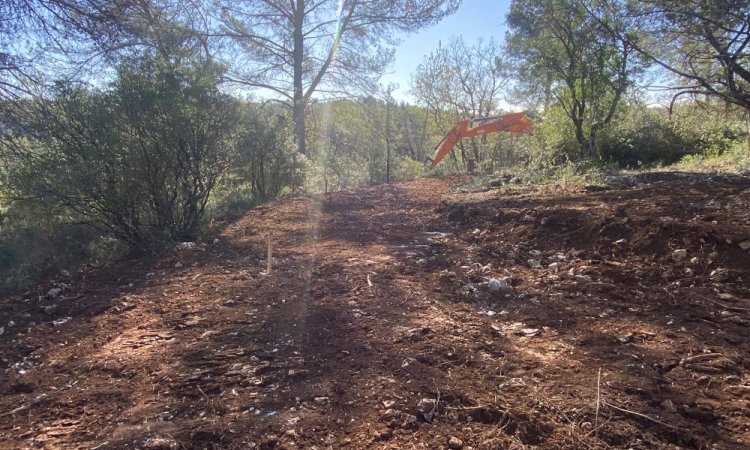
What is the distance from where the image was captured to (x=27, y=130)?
439 centimetres

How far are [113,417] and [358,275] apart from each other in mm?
1925

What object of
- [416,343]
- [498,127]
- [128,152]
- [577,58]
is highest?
[577,58]

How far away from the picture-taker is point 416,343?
2.29 metres

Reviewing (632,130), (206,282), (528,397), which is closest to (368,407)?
(528,397)

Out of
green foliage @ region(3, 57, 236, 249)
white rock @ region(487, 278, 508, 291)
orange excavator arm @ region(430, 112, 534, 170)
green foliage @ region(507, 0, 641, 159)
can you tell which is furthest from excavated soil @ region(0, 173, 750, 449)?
orange excavator arm @ region(430, 112, 534, 170)

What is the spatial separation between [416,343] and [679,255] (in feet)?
6.88

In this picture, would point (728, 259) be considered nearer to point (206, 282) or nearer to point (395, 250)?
point (395, 250)

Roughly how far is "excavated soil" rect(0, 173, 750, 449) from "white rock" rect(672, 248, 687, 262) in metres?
0.04

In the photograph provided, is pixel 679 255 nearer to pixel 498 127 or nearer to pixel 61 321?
pixel 61 321

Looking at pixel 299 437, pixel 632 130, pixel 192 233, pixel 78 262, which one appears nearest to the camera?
pixel 299 437

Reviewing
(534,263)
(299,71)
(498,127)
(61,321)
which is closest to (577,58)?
(498,127)

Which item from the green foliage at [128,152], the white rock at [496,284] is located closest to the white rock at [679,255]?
the white rock at [496,284]

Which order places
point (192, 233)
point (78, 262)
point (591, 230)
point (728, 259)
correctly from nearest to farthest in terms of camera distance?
1. point (728, 259)
2. point (591, 230)
3. point (78, 262)
4. point (192, 233)

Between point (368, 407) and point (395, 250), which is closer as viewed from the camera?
point (368, 407)
